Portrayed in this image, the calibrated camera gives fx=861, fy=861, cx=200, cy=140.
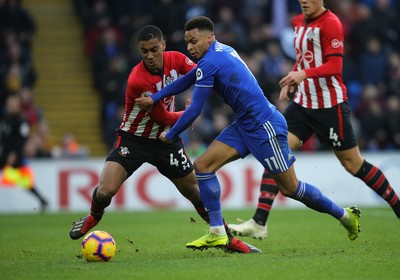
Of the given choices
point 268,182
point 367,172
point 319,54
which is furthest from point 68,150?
point 367,172

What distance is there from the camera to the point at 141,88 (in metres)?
9.02

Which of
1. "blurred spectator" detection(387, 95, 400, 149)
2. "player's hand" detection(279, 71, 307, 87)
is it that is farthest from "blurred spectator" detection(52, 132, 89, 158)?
"player's hand" detection(279, 71, 307, 87)

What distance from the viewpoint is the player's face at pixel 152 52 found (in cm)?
884

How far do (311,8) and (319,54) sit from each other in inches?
20.8

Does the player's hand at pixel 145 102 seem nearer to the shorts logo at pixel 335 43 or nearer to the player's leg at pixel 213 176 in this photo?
the player's leg at pixel 213 176

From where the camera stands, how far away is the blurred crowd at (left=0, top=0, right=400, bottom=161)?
1878 centimetres

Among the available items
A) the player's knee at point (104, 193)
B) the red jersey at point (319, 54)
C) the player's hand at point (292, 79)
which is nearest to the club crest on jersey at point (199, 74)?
the player's hand at point (292, 79)

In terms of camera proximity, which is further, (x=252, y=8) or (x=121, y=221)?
(x=252, y=8)

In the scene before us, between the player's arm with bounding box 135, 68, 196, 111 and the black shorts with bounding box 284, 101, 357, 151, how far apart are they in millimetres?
1710

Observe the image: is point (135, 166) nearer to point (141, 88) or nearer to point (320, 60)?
point (141, 88)

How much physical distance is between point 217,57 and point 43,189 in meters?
9.71

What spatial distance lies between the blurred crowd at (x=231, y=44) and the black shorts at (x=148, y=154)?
343 inches

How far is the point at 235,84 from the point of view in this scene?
28.2ft

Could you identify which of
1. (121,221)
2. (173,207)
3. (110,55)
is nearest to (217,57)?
(121,221)
